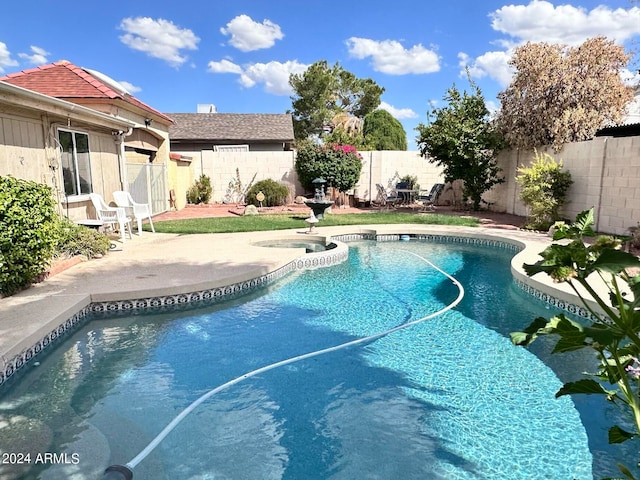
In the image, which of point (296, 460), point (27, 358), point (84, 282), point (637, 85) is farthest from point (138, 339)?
point (637, 85)

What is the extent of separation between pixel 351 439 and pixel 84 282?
4905mm

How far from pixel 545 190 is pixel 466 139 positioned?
3662 mm

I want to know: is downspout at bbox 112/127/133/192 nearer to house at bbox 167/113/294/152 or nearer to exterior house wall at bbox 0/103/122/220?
exterior house wall at bbox 0/103/122/220

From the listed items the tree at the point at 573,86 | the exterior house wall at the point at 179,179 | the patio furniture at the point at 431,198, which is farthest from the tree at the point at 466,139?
the exterior house wall at the point at 179,179

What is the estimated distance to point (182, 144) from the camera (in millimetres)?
23250

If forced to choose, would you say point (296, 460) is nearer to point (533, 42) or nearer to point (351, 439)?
point (351, 439)

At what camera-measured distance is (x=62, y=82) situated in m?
11.6

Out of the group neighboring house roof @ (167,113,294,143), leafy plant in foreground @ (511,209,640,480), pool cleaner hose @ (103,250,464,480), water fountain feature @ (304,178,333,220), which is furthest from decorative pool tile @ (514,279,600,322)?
neighboring house roof @ (167,113,294,143)

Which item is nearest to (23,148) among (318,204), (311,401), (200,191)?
(311,401)

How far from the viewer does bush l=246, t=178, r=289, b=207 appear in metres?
17.3

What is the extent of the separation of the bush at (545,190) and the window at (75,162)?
11.1 meters

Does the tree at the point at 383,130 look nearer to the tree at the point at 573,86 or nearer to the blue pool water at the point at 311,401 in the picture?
the tree at the point at 573,86

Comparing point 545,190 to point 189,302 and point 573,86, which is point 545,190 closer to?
point 573,86

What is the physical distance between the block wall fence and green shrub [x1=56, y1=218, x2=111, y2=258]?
9466 mm
